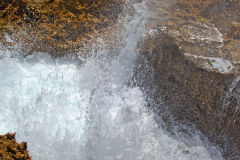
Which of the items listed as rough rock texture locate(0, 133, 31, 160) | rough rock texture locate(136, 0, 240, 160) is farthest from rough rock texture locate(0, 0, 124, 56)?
rough rock texture locate(0, 133, 31, 160)

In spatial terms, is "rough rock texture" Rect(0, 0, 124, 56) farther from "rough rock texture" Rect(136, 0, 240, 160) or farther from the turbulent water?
"rough rock texture" Rect(136, 0, 240, 160)

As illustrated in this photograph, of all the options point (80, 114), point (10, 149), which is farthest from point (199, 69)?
point (10, 149)

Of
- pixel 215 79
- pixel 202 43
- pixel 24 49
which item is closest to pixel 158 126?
pixel 215 79

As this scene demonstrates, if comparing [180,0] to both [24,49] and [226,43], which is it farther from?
[24,49]

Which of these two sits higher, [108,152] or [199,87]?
→ [199,87]

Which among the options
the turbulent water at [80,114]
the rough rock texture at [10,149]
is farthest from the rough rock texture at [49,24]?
the rough rock texture at [10,149]

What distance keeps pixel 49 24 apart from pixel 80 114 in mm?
1787

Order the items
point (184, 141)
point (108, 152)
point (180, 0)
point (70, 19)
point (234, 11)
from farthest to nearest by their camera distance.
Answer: point (180, 0)
point (234, 11)
point (70, 19)
point (184, 141)
point (108, 152)

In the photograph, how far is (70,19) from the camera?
4.57 metres

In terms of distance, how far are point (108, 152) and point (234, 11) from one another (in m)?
3.60

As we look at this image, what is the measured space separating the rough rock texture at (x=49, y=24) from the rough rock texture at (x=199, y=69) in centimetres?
102

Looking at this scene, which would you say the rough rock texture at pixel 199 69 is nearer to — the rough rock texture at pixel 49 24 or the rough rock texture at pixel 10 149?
the rough rock texture at pixel 49 24

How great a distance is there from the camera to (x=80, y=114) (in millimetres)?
3504

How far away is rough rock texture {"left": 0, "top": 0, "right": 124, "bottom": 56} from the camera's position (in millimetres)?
4164
